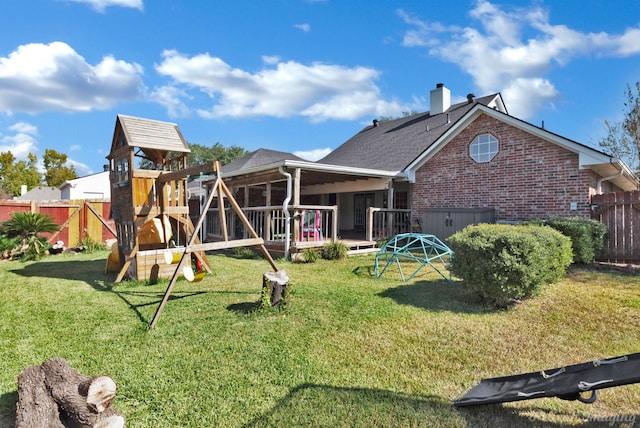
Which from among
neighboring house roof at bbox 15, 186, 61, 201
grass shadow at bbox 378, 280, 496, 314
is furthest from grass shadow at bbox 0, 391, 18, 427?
neighboring house roof at bbox 15, 186, 61, 201

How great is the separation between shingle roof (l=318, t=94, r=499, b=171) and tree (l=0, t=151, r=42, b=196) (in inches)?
1885

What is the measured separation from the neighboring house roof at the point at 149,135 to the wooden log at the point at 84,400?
538cm

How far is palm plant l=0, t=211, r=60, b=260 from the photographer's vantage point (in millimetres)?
10531

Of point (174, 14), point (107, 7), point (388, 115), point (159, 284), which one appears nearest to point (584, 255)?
point (159, 284)

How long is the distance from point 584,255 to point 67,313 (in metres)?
9.79

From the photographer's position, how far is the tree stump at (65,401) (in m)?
2.40

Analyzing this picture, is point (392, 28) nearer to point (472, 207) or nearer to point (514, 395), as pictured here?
point (472, 207)

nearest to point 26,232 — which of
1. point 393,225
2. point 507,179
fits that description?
point 393,225

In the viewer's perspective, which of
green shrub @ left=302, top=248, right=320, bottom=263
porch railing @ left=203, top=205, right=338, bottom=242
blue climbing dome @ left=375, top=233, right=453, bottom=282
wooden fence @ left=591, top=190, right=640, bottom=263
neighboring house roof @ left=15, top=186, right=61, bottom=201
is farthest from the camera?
A: neighboring house roof @ left=15, top=186, right=61, bottom=201

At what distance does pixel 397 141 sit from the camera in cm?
1538

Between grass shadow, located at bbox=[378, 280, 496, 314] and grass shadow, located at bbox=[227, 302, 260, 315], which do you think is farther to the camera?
grass shadow, located at bbox=[378, 280, 496, 314]

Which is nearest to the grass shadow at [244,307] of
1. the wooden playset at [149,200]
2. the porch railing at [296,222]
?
the wooden playset at [149,200]

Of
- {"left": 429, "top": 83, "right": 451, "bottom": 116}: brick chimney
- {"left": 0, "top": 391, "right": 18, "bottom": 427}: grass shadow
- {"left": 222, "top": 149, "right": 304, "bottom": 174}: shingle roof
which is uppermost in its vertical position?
{"left": 429, "top": 83, "right": 451, "bottom": 116}: brick chimney

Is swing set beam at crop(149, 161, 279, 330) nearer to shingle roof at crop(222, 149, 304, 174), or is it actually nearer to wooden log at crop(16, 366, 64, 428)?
wooden log at crop(16, 366, 64, 428)
